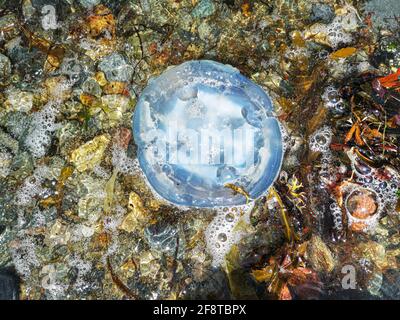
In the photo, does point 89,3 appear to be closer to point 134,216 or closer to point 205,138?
point 205,138

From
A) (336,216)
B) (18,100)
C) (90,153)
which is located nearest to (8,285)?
(90,153)

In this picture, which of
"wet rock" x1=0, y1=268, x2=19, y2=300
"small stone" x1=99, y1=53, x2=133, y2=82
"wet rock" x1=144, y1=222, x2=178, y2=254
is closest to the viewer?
"wet rock" x1=0, y1=268, x2=19, y2=300

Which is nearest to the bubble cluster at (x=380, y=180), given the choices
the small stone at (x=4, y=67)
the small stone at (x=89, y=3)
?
the small stone at (x=89, y=3)

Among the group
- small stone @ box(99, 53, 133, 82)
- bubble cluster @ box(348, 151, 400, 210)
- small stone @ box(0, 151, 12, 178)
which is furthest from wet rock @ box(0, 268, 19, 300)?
bubble cluster @ box(348, 151, 400, 210)

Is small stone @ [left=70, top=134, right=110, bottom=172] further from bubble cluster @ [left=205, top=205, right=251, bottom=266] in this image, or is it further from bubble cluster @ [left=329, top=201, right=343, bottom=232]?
bubble cluster @ [left=329, top=201, right=343, bottom=232]

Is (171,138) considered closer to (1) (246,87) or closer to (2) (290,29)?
(1) (246,87)

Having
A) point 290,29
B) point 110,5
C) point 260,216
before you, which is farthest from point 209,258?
point 110,5
